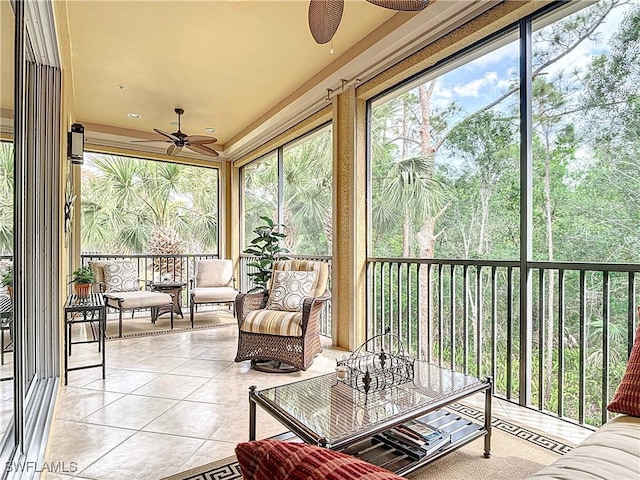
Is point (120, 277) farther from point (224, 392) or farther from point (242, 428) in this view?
point (242, 428)

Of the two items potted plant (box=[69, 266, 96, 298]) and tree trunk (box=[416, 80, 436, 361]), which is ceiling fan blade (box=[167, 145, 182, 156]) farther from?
tree trunk (box=[416, 80, 436, 361])

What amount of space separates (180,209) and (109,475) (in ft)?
21.2

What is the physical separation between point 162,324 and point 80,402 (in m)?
2.80

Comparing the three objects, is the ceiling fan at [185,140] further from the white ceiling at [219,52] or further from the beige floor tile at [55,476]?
the beige floor tile at [55,476]

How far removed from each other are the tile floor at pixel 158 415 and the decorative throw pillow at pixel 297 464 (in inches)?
61.1

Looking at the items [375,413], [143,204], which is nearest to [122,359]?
[375,413]

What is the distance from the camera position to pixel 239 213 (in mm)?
6930

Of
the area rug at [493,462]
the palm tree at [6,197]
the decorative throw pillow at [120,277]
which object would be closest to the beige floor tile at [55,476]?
the area rug at [493,462]

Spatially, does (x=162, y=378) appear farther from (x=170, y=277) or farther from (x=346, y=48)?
(x=170, y=277)

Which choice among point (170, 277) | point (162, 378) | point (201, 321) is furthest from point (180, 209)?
point (162, 378)

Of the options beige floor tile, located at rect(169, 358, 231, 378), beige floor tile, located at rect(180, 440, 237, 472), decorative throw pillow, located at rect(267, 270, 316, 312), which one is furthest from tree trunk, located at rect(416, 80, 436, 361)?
beige floor tile, located at rect(180, 440, 237, 472)

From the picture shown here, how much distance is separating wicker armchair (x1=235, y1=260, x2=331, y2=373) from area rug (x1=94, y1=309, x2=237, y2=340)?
192 cm

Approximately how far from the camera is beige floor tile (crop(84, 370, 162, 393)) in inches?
111

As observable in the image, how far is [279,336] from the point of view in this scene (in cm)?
316
